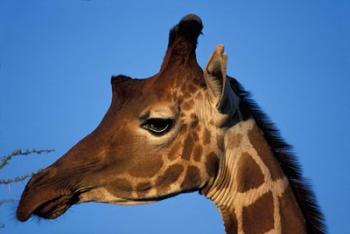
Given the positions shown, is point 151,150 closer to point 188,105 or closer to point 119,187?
point 119,187

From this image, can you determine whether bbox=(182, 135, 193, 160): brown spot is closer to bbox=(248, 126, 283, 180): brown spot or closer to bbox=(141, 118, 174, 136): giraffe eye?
bbox=(141, 118, 174, 136): giraffe eye

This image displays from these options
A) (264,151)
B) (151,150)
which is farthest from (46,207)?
(264,151)

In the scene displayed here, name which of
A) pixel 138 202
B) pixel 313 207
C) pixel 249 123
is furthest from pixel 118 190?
pixel 313 207

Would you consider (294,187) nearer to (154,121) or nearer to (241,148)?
(241,148)

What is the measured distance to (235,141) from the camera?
5.54m

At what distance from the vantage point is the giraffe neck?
5.20 meters

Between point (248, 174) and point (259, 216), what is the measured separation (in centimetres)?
46

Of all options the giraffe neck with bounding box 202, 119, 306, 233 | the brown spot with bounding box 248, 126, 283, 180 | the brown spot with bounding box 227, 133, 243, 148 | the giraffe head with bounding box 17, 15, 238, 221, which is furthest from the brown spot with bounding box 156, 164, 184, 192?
the brown spot with bounding box 248, 126, 283, 180

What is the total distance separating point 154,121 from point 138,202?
93cm

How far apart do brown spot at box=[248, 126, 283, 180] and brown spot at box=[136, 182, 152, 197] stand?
1262 mm

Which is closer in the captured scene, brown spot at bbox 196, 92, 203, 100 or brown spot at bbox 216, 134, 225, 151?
brown spot at bbox 216, 134, 225, 151

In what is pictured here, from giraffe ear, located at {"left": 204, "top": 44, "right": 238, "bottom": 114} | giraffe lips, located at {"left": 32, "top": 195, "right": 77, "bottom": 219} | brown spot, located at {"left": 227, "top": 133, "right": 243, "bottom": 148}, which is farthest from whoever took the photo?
brown spot, located at {"left": 227, "top": 133, "right": 243, "bottom": 148}

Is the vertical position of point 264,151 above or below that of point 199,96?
below

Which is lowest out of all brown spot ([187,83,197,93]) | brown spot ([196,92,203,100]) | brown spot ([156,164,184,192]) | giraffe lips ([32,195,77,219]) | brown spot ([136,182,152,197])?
giraffe lips ([32,195,77,219])
